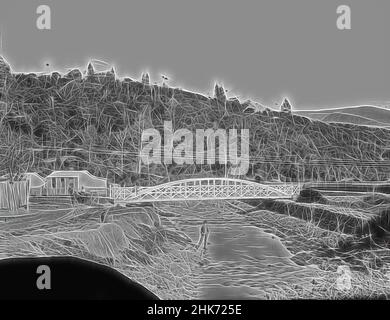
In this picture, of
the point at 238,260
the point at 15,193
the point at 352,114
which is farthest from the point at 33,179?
the point at 352,114

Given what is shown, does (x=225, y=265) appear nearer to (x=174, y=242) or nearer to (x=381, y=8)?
(x=174, y=242)

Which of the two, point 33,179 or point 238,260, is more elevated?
point 33,179

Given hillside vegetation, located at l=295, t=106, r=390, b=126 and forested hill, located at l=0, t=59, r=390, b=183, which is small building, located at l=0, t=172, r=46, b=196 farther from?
hillside vegetation, located at l=295, t=106, r=390, b=126

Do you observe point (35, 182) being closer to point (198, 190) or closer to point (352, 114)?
point (198, 190)

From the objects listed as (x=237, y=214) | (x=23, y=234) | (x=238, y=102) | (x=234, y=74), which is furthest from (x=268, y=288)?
(x=23, y=234)

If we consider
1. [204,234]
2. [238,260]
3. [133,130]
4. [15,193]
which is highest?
[133,130]
